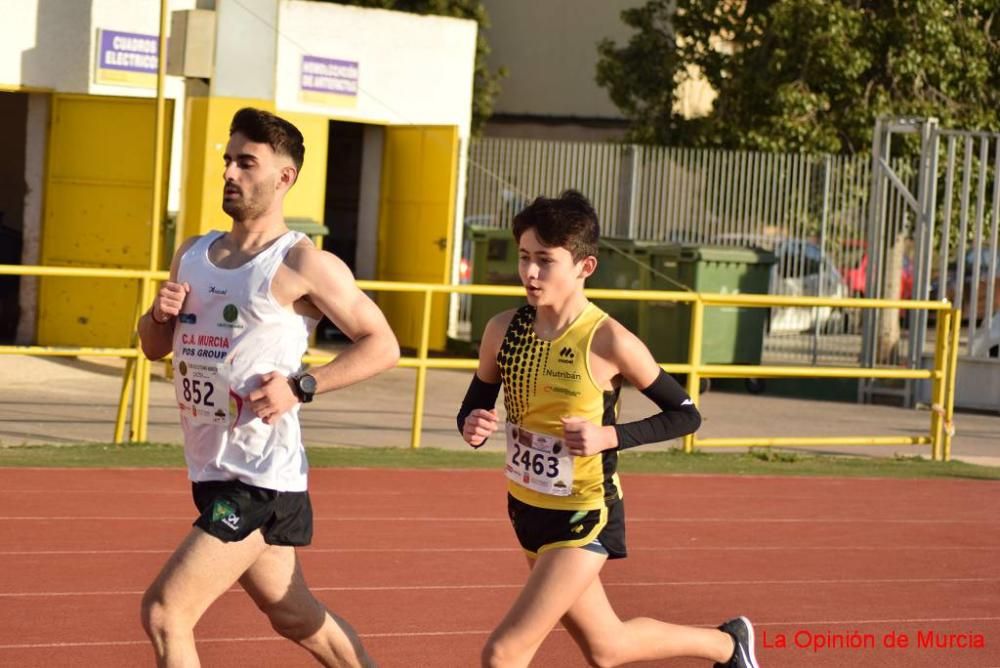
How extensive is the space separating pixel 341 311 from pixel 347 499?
5992mm

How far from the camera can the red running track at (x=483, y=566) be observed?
749 cm

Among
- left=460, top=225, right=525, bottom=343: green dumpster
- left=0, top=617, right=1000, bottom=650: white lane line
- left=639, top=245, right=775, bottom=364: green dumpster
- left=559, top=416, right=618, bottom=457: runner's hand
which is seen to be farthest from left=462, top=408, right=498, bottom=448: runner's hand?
left=460, top=225, right=525, bottom=343: green dumpster

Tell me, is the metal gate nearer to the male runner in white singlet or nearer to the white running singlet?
the male runner in white singlet

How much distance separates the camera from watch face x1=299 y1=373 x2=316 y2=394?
200 inches

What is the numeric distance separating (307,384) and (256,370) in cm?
17

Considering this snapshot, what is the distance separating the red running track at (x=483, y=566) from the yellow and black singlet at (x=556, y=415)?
6.23ft

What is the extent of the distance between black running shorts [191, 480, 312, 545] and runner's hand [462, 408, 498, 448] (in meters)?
0.54

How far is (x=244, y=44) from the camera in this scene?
18375 mm

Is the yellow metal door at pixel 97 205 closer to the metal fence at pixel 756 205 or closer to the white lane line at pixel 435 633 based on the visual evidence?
the metal fence at pixel 756 205

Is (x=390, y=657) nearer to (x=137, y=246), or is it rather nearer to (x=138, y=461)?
(x=138, y=461)

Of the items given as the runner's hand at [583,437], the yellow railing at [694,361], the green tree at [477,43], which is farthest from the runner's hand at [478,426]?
the green tree at [477,43]

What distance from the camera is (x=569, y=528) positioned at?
5359mm

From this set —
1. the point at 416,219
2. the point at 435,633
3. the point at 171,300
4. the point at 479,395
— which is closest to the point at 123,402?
the point at 435,633

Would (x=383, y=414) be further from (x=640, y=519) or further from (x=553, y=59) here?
(x=553, y=59)
